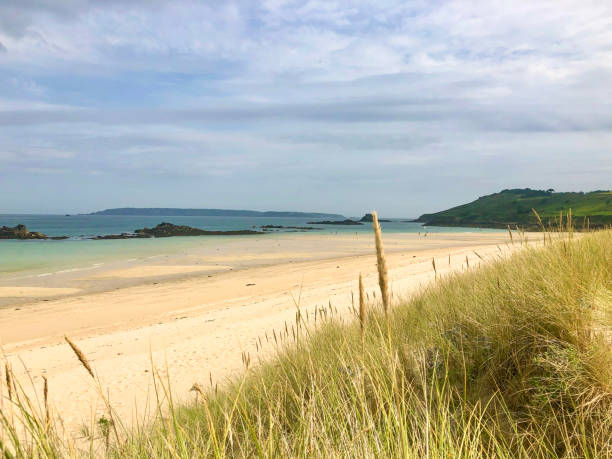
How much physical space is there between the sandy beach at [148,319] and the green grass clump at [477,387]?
2.08 ft

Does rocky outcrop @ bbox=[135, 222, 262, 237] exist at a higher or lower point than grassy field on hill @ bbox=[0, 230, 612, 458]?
higher

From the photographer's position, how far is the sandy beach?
662cm

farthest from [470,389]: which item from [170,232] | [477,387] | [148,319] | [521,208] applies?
[521,208]

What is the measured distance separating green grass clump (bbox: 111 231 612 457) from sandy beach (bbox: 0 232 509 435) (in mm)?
635

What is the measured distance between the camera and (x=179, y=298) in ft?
52.5

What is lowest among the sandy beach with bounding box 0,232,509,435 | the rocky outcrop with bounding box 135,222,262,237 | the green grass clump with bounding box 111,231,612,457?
the sandy beach with bounding box 0,232,509,435

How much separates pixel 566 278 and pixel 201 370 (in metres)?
5.57

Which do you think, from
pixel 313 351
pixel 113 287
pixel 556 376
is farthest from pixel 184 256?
pixel 556 376

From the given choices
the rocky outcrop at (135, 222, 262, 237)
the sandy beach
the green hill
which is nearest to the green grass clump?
the sandy beach

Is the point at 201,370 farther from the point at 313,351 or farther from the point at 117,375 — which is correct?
the point at 313,351

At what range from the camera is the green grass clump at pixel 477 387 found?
2453 millimetres

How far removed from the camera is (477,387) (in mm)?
3295

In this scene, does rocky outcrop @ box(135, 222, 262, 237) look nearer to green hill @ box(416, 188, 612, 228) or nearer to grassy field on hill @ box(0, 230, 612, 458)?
green hill @ box(416, 188, 612, 228)

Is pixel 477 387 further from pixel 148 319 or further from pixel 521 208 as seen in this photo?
pixel 521 208
